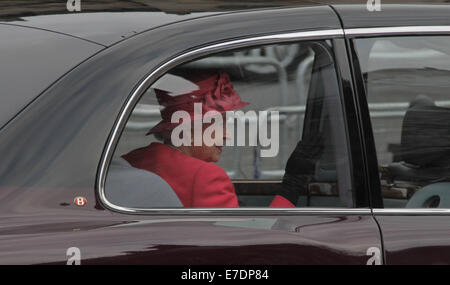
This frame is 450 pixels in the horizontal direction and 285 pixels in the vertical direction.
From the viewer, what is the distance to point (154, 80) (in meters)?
2.66

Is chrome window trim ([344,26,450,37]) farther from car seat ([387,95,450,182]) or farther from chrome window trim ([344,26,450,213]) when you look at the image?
car seat ([387,95,450,182])

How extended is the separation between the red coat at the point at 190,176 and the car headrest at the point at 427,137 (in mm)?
425

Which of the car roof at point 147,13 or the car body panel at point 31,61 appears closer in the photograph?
the car body panel at point 31,61

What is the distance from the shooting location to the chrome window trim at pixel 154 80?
8.49 feet

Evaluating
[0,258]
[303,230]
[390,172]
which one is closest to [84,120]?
[0,258]

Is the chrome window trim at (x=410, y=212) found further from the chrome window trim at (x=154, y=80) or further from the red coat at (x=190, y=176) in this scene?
the red coat at (x=190, y=176)

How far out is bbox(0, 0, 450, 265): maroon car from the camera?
2541mm

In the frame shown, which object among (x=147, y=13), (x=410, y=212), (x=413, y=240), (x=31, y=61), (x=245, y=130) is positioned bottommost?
(x=413, y=240)

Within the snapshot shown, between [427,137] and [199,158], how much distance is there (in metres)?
0.71

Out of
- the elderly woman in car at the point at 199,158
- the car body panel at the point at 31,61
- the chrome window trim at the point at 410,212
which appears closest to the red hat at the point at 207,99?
the elderly woman in car at the point at 199,158

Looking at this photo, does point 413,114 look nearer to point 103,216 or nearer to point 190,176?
point 190,176

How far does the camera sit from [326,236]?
8.63 feet

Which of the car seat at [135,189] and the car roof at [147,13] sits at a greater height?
the car roof at [147,13]

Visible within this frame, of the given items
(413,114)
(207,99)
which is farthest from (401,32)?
(207,99)
